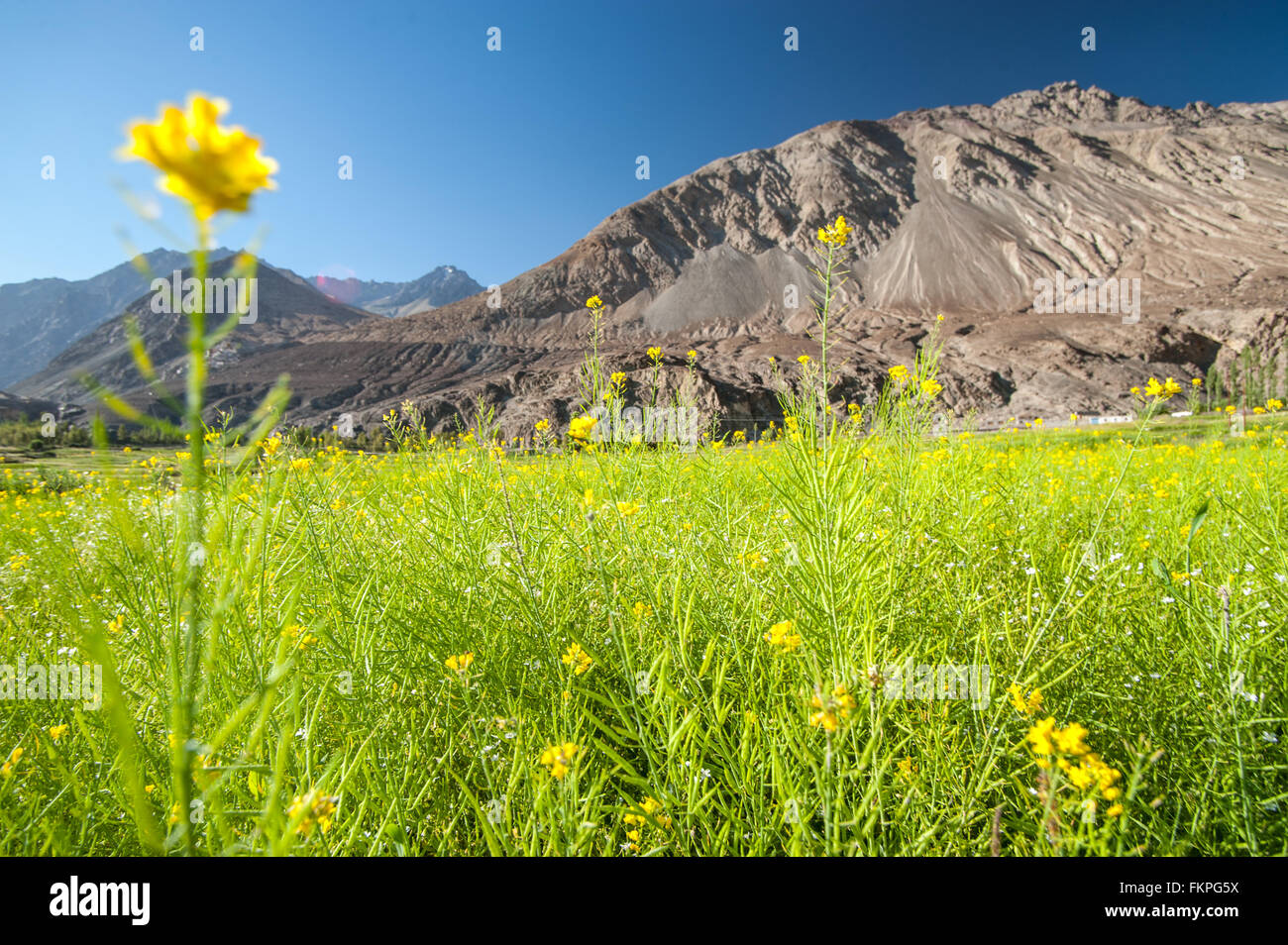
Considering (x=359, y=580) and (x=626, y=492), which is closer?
(x=359, y=580)

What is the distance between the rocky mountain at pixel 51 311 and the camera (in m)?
148

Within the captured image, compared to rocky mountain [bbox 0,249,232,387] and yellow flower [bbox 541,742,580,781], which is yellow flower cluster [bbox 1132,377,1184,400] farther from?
rocky mountain [bbox 0,249,232,387]

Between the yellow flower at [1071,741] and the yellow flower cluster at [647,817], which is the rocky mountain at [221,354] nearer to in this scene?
the yellow flower cluster at [647,817]

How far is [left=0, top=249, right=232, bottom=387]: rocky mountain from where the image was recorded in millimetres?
147875

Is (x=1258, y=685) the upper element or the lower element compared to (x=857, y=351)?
lower

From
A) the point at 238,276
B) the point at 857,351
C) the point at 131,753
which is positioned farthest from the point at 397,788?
the point at 857,351

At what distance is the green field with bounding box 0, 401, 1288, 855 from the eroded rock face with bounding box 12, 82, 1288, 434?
26.6 m

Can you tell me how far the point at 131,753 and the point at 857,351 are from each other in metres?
51.7

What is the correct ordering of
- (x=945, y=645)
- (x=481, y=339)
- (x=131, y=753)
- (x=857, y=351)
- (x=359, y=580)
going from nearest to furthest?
(x=131, y=753) < (x=945, y=645) < (x=359, y=580) < (x=857, y=351) < (x=481, y=339)

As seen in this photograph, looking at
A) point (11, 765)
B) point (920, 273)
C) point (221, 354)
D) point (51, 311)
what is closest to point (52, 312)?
point (51, 311)

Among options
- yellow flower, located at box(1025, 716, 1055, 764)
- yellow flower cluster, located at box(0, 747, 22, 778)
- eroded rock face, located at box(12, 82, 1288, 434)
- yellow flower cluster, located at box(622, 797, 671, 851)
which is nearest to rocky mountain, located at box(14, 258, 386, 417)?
eroded rock face, located at box(12, 82, 1288, 434)

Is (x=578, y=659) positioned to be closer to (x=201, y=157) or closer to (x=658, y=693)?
(x=658, y=693)
